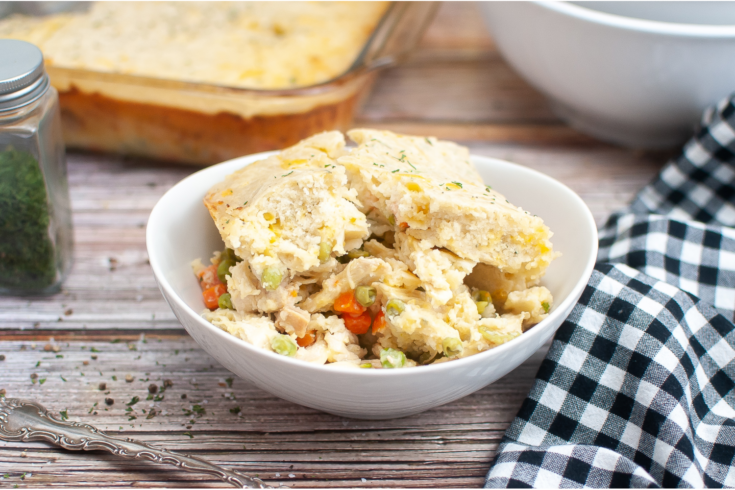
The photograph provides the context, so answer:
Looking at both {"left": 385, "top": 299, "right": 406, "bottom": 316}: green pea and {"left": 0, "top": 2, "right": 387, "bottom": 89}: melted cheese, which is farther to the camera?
{"left": 0, "top": 2, "right": 387, "bottom": 89}: melted cheese

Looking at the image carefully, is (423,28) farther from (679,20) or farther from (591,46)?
(679,20)

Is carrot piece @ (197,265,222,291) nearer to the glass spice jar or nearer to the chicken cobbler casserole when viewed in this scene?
the chicken cobbler casserole

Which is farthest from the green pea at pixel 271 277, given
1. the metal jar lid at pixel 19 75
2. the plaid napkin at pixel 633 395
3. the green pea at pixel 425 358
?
the metal jar lid at pixel 19 75

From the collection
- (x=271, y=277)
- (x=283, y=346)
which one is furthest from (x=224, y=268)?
(x=283, y=346)

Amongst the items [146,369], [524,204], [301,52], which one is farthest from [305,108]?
[146,369]

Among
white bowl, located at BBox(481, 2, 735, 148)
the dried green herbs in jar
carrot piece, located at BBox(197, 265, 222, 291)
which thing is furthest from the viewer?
white bowl, located at BBox(481, 2, 735, 148)

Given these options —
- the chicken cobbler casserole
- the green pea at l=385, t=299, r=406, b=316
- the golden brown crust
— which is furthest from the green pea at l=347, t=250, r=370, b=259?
the golden brown crust

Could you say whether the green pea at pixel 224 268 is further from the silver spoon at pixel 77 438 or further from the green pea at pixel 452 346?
the green pea at pixel 452 346
